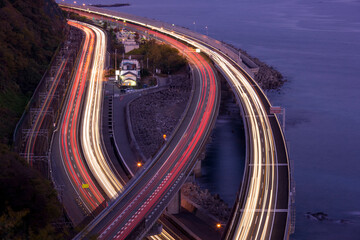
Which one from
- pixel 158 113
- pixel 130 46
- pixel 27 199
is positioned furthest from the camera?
pixel 130 46

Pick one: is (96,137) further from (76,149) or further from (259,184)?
(259,184)

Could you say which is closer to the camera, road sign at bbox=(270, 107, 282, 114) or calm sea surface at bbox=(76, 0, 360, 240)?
calm sea surface at bbox=(76, 0, 360, 240)

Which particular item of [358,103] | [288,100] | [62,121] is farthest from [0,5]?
[358,103]

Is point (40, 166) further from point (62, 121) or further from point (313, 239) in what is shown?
point (313, 239)

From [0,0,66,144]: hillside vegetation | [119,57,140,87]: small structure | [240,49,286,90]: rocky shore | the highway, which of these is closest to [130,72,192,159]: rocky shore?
[119,57,140,87]: small structure

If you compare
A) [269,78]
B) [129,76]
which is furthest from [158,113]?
[269,78]

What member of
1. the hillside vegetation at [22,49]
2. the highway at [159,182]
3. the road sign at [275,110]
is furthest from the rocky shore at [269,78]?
the hillside vegetation at [22,49]

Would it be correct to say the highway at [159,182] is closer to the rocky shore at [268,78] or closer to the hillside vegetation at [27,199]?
the hillside vegetation at [27,199]

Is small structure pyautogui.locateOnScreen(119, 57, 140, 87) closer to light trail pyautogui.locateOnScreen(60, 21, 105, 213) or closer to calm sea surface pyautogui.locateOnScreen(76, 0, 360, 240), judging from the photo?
light trail pyautogui.locateOnScreen(60, 21, 105, 213)
